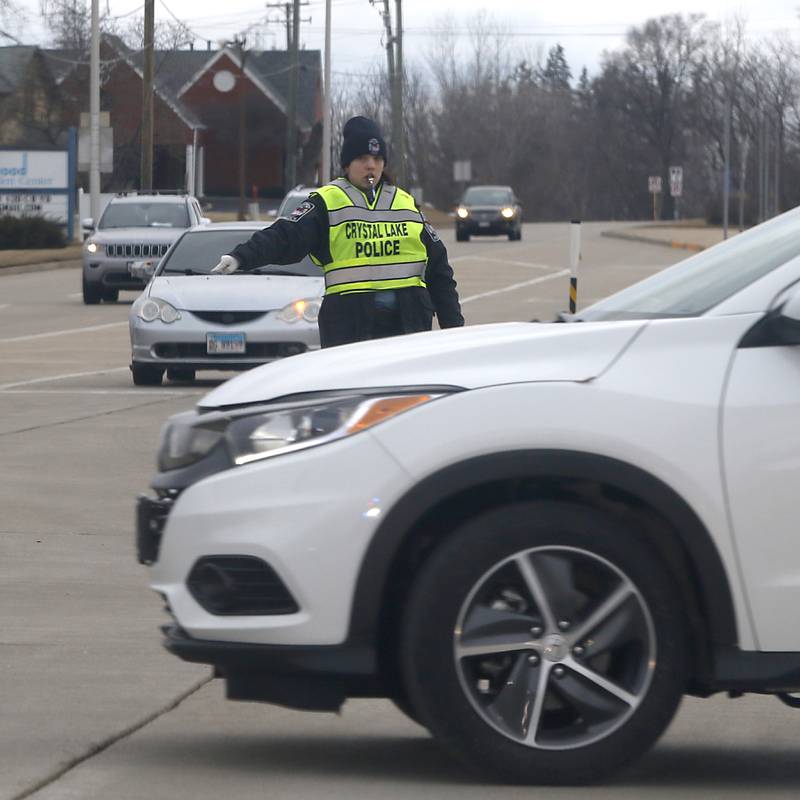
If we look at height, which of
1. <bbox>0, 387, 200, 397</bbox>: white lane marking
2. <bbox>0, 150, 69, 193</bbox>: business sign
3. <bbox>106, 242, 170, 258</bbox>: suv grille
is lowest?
<bbox>0, 387, 200, 397</bbox>: white lane marking

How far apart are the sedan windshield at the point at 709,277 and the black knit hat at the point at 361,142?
2849mm

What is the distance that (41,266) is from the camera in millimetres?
40812

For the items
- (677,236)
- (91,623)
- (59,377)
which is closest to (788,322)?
(91,623)

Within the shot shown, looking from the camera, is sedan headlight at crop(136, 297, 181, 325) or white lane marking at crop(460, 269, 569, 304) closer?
sedan headlight at crop(136, 297, 181, 325)

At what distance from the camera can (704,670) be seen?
15.8ft

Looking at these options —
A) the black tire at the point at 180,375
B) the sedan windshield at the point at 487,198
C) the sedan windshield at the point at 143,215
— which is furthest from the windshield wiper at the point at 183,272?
the sedan windshield at the point at 487,198

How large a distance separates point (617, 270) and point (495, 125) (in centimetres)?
7703

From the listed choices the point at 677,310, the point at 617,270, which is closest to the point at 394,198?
the point at 677,310

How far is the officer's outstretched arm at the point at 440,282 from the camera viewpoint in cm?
873

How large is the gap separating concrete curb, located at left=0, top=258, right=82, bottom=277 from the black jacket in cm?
3078

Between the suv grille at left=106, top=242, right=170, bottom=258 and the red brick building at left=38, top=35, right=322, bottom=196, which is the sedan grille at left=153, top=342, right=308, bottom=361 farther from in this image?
the red brick building at left=38, top=35, right=322, bottom=196

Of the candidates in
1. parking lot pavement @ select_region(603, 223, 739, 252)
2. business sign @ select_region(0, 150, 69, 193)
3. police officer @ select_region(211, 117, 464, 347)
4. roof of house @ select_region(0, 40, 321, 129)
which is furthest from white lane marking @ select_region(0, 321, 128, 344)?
roof of house @ select_region(0, 40, 321, 129)

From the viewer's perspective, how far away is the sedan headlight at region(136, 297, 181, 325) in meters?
16.2

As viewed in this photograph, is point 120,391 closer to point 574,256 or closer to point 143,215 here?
point 574,256
